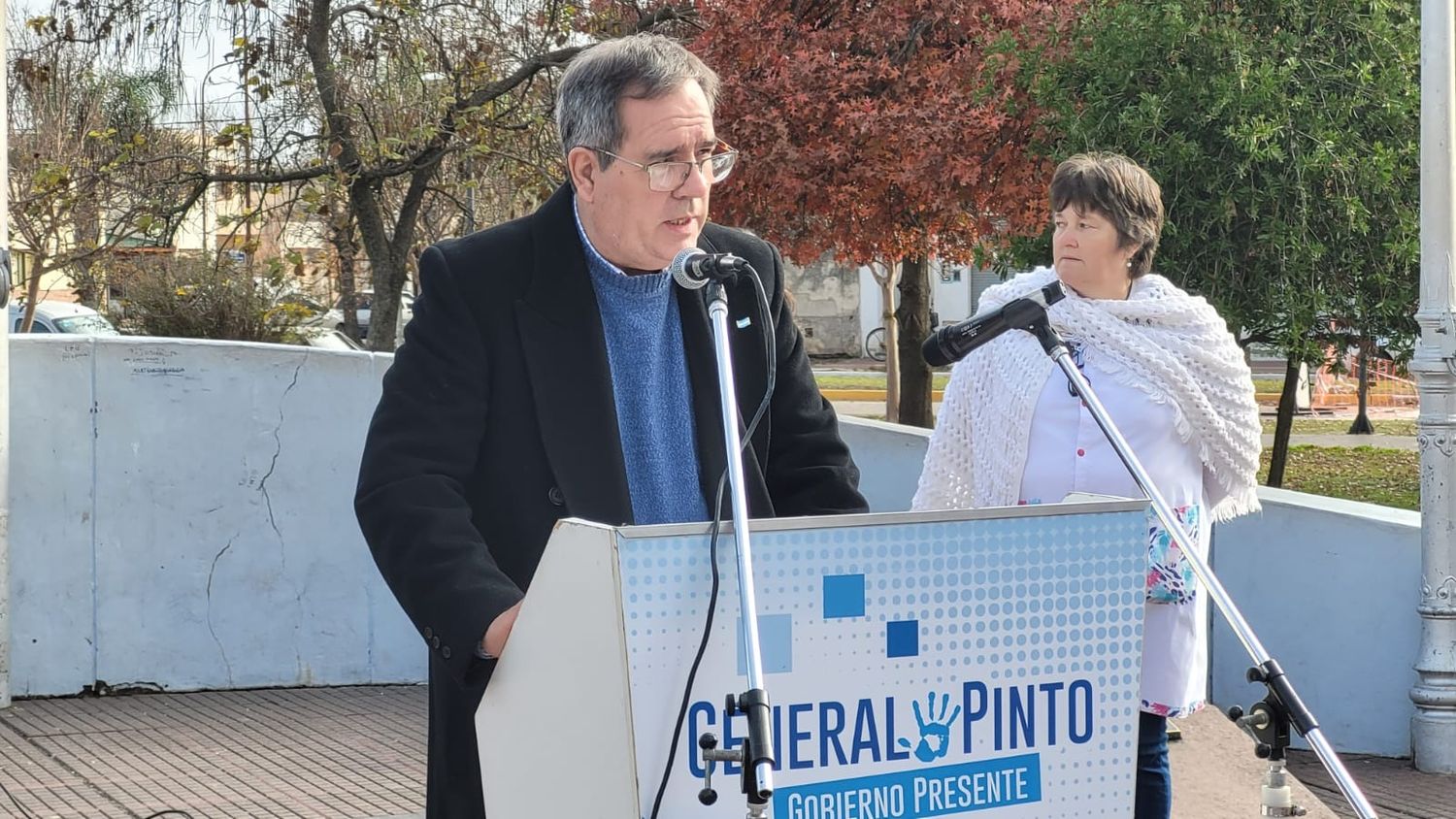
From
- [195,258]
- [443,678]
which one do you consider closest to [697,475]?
[443,678]

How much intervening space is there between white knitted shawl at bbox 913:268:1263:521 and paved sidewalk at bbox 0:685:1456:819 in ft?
4.22

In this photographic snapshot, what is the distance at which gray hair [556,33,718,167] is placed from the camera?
2691mm

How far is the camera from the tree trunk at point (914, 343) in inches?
520

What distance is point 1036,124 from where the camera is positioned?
9.65 metres

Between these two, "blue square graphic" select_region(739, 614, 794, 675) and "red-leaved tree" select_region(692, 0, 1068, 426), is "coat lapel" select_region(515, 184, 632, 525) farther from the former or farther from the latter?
"red-leaved tree" select_region(692, 0, 1068, 426)

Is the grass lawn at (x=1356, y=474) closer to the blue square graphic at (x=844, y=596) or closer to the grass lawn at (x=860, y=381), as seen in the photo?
the blue square graphic at (x=844, y=596)

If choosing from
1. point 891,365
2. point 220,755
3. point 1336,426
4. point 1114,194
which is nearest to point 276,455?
point 220,755

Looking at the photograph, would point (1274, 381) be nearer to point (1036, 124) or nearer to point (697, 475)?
point (1036, 124)

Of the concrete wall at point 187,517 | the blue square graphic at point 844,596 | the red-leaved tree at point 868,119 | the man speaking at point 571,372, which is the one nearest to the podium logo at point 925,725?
the blue square graphic at point 844,596

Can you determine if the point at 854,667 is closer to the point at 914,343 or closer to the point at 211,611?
the point at 211,611

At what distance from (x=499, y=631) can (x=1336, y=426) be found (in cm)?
2069

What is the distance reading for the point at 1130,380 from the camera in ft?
13.2

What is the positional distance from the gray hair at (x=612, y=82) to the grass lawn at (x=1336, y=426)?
59.9 ft

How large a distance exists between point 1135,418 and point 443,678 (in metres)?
1.87
